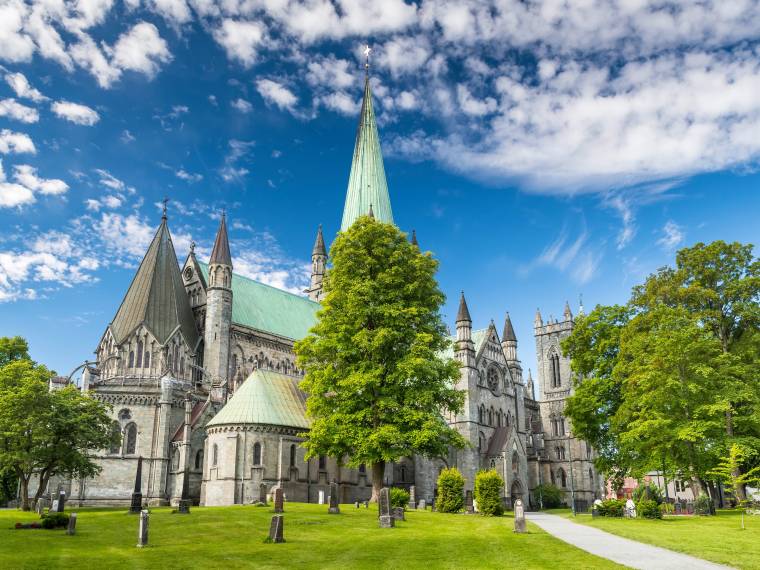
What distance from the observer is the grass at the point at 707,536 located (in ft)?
52.6

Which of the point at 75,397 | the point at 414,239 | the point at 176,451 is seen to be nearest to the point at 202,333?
the point at 176,451

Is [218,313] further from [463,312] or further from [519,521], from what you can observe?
[519,521]

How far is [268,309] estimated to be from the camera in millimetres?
63875

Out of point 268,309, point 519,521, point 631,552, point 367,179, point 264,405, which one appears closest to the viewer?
point 631,552

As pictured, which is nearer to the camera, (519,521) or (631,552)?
(631,552)

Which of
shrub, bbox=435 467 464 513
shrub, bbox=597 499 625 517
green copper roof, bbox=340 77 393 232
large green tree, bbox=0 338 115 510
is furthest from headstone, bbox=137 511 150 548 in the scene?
green copper roof, bbox=340 77 393 232

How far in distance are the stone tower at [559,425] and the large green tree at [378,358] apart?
35.6m

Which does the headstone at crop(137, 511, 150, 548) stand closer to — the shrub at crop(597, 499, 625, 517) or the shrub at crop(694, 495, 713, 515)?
the shrub at crop(597, 499, 625, 517)

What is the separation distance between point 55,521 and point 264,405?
64.4 ft

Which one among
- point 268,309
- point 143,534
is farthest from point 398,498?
point 268,309

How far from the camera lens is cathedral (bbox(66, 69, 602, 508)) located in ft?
132

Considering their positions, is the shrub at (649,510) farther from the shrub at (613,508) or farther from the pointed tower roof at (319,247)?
the pointed tower roof at (319,247)

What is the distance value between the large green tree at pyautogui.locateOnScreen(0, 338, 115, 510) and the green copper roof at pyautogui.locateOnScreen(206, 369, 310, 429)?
7.64 meters

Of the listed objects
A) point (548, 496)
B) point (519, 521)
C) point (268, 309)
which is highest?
point (268, 309)
